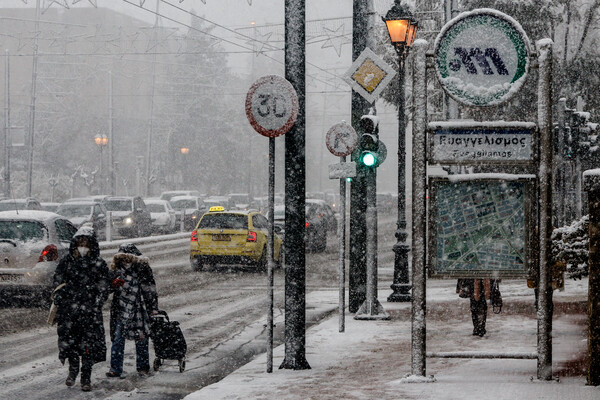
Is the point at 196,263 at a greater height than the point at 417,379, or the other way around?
the point at 196,263

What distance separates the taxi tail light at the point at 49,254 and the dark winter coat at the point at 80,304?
620 centimetres

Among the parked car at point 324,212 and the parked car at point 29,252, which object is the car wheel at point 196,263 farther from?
the parked car at point 324,212

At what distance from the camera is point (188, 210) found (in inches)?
1737

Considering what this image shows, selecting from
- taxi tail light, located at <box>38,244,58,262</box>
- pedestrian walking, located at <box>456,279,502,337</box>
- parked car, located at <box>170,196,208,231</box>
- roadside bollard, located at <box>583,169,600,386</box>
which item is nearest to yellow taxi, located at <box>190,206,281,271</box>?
taxi tail light, located at <box>38,244,58,262</box>

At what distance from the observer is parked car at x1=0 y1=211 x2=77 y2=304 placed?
1475 cm

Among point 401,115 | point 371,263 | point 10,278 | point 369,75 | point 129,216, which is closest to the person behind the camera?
point 369,75

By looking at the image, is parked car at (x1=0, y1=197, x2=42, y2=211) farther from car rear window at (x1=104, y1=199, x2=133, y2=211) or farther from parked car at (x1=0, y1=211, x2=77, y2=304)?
parked car at (x1=0, y1=211, x2=77, y2=304)

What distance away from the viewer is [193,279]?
814 inches

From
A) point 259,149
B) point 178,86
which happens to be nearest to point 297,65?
point 178,86

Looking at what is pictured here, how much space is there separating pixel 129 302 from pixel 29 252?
6303mm

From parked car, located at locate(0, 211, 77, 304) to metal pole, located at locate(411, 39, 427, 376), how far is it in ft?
27.6

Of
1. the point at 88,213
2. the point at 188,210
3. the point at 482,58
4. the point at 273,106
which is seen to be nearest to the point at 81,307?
the point at 273,106

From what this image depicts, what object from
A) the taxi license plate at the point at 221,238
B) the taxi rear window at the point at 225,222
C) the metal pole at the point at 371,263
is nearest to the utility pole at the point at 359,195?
the metal pole at the point at 371,263

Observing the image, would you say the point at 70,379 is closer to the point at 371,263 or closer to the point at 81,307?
the point at 81,307
